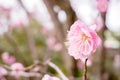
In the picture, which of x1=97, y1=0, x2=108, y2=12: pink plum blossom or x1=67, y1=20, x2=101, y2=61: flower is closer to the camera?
x1=67, y1=20, x2=101, y2=61: flower

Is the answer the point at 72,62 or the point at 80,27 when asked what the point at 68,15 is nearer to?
the point at 72,62

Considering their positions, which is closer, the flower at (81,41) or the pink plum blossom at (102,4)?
the flower at (81,41)

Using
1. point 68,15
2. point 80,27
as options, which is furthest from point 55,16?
point 80,27

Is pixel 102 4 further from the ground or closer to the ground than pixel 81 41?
further from the ground

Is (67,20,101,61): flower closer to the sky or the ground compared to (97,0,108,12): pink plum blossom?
closer to the ground

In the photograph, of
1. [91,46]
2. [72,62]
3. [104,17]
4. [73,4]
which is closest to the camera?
[91,46]

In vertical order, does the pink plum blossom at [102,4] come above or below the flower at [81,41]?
above

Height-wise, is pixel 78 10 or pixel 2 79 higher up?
pixel 78 10

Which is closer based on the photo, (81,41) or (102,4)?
(81,41)
